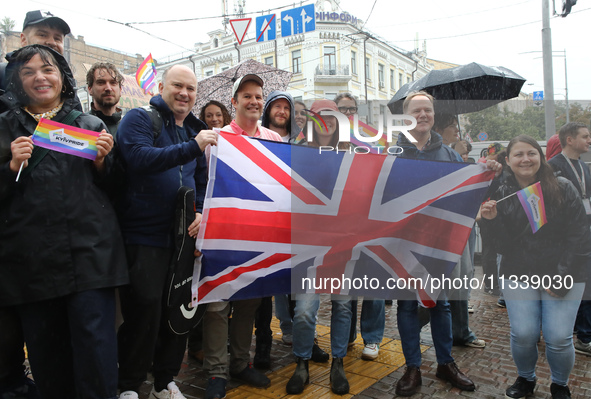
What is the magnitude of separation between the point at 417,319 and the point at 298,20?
19.5 m

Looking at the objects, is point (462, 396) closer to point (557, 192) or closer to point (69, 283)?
point (557, 192)

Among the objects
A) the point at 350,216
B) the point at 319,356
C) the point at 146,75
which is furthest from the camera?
the point at 146,75

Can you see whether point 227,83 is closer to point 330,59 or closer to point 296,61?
point 330,59

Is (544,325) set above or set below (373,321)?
above

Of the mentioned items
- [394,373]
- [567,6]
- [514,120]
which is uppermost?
[567,6]

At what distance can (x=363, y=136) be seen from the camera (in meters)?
3.73

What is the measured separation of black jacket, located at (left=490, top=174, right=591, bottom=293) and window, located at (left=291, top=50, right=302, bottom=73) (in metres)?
37.2

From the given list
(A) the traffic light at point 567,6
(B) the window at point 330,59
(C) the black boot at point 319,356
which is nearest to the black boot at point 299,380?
(C) the black boot at point 319,356

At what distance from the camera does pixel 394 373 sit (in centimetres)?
375

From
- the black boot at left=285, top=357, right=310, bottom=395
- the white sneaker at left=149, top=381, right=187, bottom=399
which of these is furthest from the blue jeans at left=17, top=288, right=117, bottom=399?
the black boot at left=285, top=357, right=310, bottom=395

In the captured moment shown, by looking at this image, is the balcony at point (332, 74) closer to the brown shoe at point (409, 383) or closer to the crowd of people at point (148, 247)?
the crowd of people at point (148, 247)

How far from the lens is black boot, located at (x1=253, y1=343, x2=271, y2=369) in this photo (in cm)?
396

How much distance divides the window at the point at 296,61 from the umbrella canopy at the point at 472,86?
34183 mm

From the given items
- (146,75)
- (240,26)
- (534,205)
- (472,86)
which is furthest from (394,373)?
(240,26)
